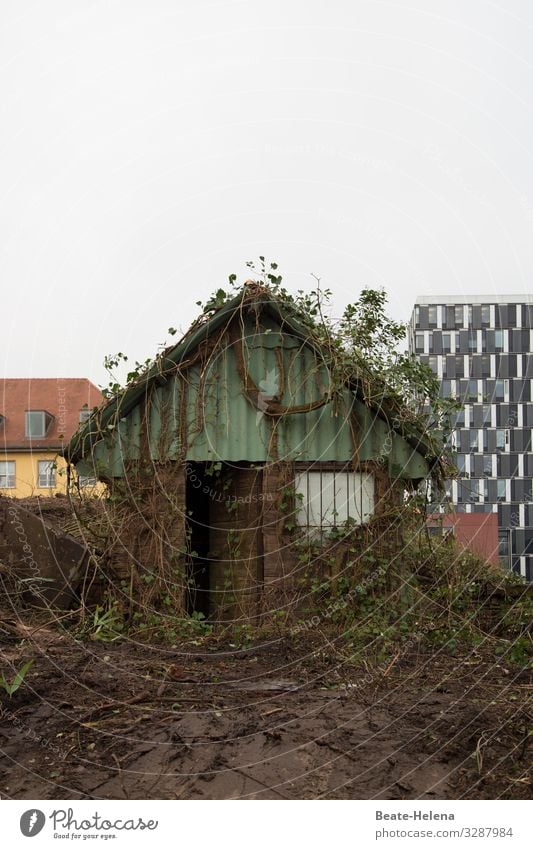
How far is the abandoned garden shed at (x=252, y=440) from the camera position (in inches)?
473

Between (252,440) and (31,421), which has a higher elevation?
(31,421)

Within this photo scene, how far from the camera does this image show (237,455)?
12.1m

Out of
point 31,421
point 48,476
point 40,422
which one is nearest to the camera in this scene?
point 48,476

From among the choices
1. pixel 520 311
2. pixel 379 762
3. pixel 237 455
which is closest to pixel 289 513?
pixel 237 455

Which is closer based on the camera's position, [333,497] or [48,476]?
[333,497]

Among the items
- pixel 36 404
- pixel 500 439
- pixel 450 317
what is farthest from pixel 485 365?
pixel 36 404

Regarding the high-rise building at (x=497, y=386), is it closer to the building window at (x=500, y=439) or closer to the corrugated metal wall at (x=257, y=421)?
the building window at (x=500, y=439)

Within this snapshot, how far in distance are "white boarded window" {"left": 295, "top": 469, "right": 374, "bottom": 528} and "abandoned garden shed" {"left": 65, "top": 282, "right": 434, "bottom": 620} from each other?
0.5 inches

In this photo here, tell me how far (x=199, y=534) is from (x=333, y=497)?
3.44 metres

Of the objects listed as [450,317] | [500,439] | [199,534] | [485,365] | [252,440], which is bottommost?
[199,534]

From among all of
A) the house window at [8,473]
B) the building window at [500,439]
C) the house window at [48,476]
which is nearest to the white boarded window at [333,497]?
the house window at [48,476]

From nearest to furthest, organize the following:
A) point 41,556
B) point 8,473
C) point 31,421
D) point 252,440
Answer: point 41,556 < point 252,440 < point 31,421 < point 8,473

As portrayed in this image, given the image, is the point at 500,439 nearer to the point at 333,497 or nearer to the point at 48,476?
the point at 48,476

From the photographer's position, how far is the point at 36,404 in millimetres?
40938
